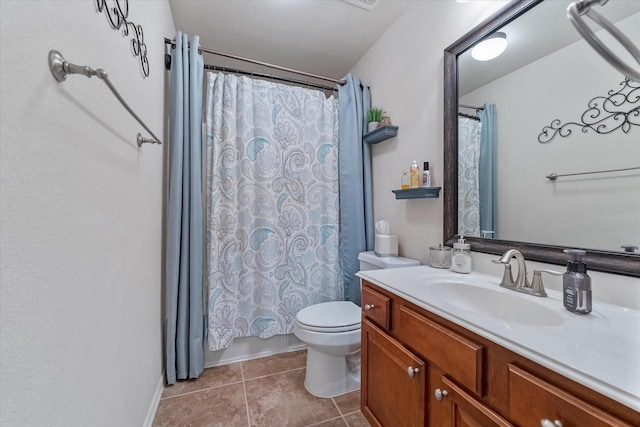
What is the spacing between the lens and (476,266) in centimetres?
121

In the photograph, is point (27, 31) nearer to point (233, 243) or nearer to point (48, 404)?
point (48, 404)

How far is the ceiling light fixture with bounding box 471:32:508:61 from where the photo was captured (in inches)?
44.3

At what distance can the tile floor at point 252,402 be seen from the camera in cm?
129

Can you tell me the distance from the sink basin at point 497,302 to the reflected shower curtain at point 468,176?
1.06 feet

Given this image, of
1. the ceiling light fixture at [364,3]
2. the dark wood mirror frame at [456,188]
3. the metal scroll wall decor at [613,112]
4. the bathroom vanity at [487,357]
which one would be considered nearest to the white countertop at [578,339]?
the bathroom vanity at [487,357]

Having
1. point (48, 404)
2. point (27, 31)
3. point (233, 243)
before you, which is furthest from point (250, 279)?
point (27, 31)

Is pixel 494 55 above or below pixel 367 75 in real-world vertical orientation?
below

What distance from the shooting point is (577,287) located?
28.6 inches

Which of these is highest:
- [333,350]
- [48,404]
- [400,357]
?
[48,404]

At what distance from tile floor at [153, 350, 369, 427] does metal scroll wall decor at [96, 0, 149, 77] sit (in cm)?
171

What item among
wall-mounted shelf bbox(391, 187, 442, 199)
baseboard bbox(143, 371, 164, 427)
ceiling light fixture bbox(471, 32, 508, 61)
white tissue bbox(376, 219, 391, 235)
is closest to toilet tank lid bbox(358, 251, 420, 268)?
white tissue bbox(376, 219, 391, 235)

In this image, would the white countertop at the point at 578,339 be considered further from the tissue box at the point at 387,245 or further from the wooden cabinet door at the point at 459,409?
the tissue box at the point at 387,245

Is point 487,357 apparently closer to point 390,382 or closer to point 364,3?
point 390,382

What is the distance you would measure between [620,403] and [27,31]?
4.06 feet
